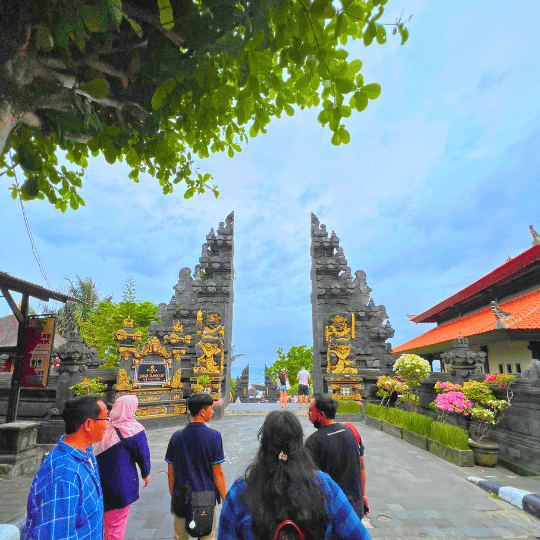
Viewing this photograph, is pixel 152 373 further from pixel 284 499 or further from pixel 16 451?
pixel 284 499

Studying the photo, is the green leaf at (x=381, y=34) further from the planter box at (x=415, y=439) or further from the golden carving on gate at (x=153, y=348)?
the golden carving on gate at (x=153, y=348)

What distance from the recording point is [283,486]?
1.52 meters

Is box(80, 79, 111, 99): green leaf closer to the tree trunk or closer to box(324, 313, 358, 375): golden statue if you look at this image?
the tree trunk

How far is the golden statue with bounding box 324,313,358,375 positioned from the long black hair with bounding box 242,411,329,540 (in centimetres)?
1308

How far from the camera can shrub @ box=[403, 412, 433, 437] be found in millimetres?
7773

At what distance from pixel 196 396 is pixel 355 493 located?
156cm

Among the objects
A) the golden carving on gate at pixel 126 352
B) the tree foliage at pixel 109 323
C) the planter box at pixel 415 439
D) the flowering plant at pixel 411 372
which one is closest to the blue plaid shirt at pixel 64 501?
the planter box at pixel 415 439

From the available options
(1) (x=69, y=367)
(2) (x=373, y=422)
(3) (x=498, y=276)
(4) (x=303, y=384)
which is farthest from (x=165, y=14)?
(3) (x=498, y=276)

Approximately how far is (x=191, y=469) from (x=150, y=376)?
8.74 metres

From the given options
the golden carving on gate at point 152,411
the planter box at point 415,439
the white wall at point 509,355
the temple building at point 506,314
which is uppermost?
the temple building at point 506,314

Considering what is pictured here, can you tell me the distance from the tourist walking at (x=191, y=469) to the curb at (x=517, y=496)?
4.05 meters

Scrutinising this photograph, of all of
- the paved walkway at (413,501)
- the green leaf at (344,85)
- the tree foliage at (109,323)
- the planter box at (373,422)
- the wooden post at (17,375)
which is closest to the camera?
the green leaf at (344,85)

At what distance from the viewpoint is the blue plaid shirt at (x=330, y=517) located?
4.98 ft

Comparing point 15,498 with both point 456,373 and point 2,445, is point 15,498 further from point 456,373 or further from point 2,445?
point 456,373
